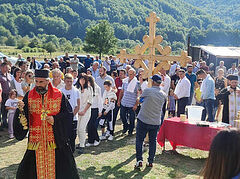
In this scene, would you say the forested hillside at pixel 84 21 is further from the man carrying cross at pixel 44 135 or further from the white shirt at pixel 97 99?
the man carrying cross at pixel 44 135

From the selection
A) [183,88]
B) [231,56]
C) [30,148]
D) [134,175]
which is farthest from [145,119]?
[231,56]

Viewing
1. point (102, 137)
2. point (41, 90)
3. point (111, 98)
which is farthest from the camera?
point (102, 137)

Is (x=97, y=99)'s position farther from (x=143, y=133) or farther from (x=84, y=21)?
(x=84, y=21)

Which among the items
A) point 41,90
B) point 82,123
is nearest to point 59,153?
point 41,90

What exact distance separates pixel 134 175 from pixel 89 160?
46.1 inches

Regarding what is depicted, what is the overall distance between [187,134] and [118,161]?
163cm

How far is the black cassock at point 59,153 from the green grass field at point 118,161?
4.36ft

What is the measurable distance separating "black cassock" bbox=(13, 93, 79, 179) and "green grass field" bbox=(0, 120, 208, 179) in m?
1.33

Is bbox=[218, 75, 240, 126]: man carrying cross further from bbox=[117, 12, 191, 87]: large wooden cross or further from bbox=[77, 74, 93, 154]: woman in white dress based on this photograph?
bbox=[77, 74, 93, 154]: woman in white dress

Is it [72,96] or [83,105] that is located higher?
[72,96]

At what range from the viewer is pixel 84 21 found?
414 ft

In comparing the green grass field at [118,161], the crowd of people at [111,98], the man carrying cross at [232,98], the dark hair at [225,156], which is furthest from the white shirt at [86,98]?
the dark hair at [225,156]

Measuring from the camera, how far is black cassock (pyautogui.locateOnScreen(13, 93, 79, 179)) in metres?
4.15

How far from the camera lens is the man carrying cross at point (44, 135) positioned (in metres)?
4.12
